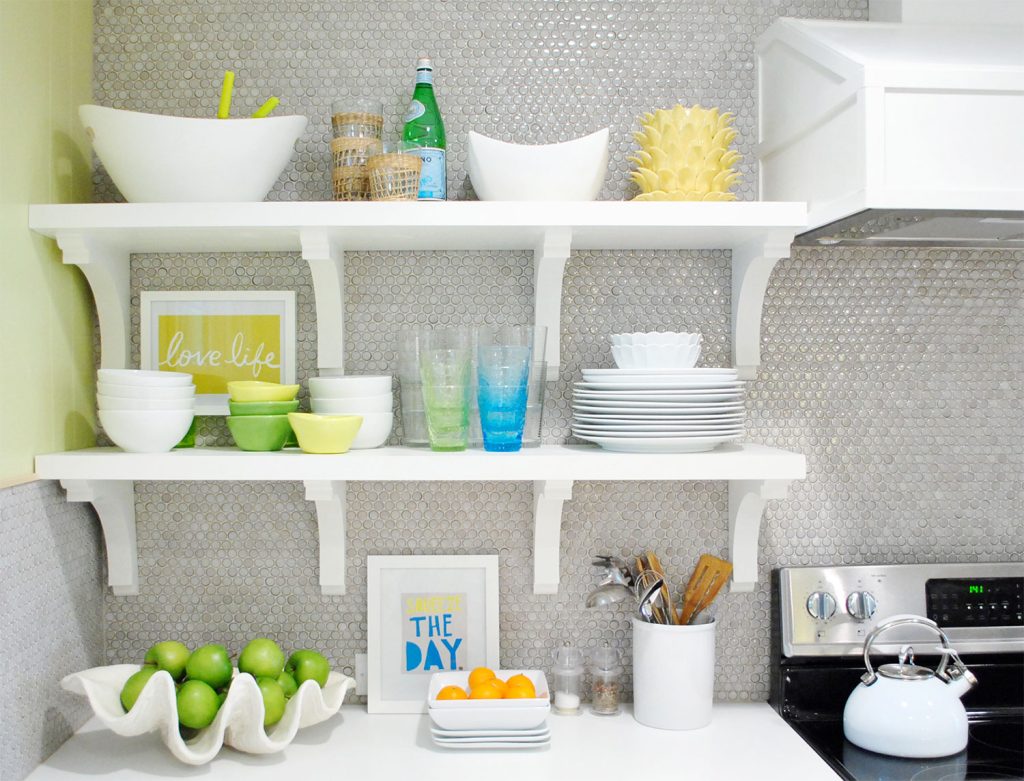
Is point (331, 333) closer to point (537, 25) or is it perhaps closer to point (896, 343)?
point (537, 25)

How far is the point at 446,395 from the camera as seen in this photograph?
51.9 inches

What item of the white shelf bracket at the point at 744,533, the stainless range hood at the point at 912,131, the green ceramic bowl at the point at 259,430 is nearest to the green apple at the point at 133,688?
the green ceramic bowl at the point at 259,430

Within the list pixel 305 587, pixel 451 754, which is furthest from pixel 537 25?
pixel 451 754

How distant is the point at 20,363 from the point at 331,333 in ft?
1.50

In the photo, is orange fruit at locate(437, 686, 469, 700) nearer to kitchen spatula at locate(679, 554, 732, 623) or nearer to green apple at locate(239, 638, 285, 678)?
green apple at locate(239, 638, 285, 678)

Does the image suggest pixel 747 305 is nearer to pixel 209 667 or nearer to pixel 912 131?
pixel 912 131

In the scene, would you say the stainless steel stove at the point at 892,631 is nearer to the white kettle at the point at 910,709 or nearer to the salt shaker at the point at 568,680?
the white kettle at the point at 910,709

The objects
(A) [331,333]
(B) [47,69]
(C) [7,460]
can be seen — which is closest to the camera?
(C) [7,460]

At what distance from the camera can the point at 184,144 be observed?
1285 mm

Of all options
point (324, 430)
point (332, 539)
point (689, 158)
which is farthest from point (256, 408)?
point (689, 158)

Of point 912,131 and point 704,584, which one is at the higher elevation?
point 912,131

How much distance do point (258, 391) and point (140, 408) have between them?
0.55 feet

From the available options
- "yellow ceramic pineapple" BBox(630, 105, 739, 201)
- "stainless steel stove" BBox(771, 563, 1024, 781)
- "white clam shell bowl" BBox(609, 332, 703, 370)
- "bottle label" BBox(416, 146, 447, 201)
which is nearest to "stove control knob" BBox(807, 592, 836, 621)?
"stainless steel stove" BBox(771, 563, 1024, 781)

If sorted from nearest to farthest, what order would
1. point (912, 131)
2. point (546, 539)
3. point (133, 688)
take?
point (912, 131)
point (133, 688)
point (546, 539)
